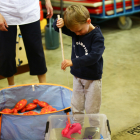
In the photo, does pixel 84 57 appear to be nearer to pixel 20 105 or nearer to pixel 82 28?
pixel 82 28

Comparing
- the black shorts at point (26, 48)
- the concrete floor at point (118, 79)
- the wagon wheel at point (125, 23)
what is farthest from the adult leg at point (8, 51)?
the wagon wheel at point (125, 23)

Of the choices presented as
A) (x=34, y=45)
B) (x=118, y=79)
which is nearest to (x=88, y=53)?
(x=34, y=45)

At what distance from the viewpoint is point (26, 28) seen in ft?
4.81

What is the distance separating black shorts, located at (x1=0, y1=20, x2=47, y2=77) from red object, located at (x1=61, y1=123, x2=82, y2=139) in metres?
0.58

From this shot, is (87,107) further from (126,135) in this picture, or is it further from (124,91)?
(124,91)

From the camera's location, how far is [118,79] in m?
2.00

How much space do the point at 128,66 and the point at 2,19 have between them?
136 cm

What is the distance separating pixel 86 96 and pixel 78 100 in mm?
55

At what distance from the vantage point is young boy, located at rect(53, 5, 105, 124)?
0.98 metres

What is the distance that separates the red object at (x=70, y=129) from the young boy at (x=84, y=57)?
98 millimetres

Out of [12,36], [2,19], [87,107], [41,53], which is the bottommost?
[87,107]

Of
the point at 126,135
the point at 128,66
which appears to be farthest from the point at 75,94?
the point at 128,66

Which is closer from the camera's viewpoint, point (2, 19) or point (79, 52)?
point (79, 52)

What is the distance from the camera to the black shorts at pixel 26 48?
1.45 meters
